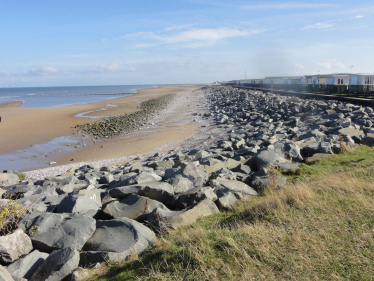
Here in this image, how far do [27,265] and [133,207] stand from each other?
2.05m

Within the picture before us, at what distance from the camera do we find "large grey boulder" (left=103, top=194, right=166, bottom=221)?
5827 mm

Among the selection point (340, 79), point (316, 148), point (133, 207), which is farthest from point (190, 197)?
point (340, 79)

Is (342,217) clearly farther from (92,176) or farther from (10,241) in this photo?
(92,176)

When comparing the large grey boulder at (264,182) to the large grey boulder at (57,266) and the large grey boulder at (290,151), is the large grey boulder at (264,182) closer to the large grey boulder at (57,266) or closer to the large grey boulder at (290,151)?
the large grey boulder at (290,151)

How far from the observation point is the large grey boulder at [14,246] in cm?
446

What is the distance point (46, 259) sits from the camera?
14.2 ft

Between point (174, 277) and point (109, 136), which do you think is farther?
point (109, 136)

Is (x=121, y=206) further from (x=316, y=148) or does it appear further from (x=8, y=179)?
(x=8, y=179)

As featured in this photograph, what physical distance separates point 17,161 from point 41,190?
8402 mm

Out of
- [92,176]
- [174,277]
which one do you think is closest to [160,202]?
[174,277]

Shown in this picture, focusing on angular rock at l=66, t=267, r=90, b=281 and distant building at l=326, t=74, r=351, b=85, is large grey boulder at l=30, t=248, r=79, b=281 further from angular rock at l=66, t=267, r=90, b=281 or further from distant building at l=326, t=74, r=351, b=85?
distant building at l=326, t=74, r=351, b=85

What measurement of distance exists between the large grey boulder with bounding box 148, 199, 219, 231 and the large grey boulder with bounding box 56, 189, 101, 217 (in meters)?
1.39

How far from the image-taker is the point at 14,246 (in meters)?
4.61

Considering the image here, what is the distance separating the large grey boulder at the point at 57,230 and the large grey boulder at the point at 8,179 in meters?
5.75
